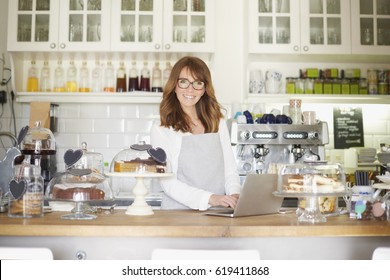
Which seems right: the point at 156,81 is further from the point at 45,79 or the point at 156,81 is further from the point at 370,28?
the point at 370,28

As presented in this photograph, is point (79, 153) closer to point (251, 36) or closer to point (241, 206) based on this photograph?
point (241, 206)

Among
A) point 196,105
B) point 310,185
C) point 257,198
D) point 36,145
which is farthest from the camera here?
point 196,105

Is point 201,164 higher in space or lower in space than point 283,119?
lower

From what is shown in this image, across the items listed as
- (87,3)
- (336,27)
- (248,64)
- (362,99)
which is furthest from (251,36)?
(87,3)

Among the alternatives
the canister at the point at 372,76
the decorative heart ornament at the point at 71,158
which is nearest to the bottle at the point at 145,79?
the canister at the point at 372,76

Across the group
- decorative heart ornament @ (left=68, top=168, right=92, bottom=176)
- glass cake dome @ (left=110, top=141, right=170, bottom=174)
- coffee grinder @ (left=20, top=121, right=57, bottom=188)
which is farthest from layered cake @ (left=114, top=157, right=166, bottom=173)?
coffee grinder @ (left=20, top=121, right=57, bottom=188)

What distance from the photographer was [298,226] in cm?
161

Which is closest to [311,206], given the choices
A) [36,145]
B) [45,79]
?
[36,145]

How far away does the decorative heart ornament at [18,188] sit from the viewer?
1.77 metres

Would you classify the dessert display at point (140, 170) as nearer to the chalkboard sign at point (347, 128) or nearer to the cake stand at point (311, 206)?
the cake stand at point (311, 206)

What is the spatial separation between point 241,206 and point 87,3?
272 centimetres

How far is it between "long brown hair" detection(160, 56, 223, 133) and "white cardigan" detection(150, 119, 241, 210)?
0.14ft

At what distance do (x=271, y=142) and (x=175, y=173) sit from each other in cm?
127

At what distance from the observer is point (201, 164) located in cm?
249
